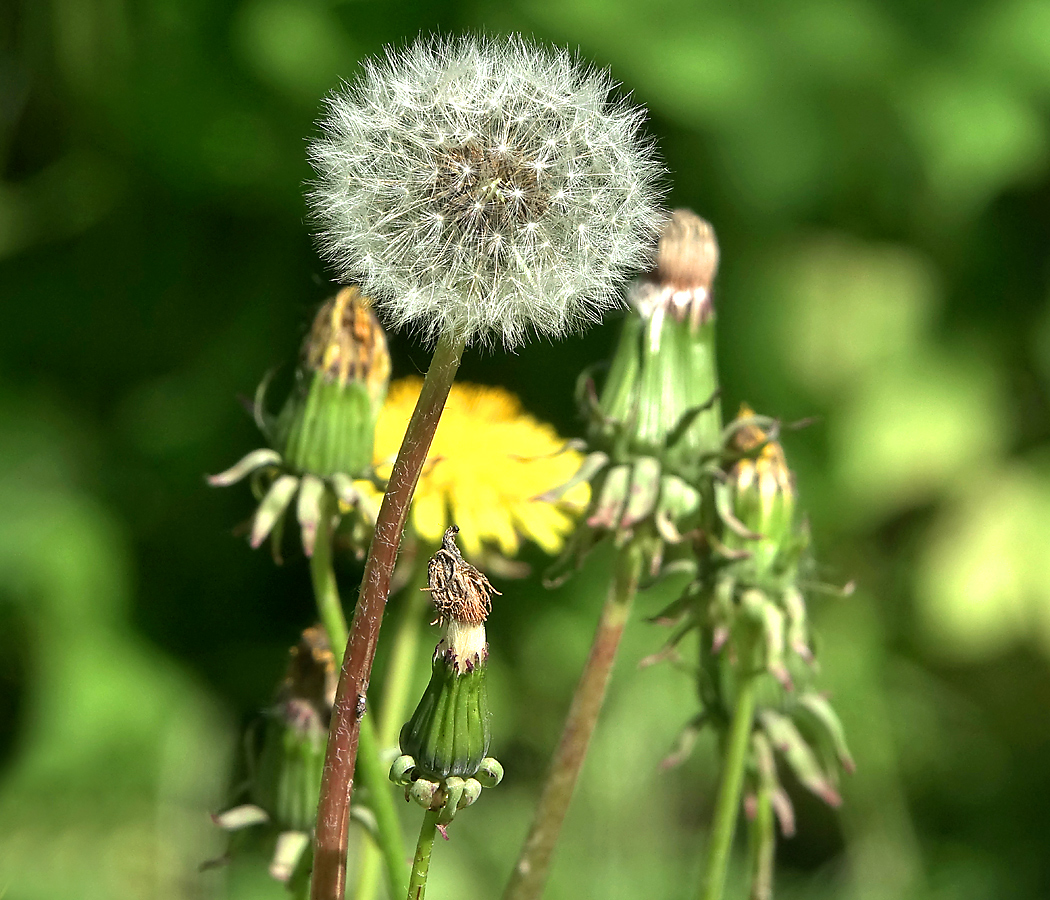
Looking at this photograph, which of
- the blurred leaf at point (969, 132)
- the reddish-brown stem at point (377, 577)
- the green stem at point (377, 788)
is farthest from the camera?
the blurred leaf at point (969, 132)

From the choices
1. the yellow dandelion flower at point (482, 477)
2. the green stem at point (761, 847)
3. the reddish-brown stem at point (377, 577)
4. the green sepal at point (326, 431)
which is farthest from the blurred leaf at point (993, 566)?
the reddish-brown stem at point (377, 577)

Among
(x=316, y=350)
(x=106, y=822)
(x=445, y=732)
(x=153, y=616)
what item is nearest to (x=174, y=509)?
(x=153, y=616)

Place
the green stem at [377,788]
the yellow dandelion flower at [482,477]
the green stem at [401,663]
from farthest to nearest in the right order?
1. the yellow dandelion flower at [482,477]
2. the green stem at [401,663]
3. the green stem at [377,788]

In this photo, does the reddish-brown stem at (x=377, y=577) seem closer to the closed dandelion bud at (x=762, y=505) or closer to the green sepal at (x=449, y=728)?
the green sepal at (x=449, y=728)

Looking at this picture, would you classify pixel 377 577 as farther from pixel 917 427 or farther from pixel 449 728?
pixel 917 427

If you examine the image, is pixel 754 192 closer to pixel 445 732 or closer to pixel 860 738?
pixel 860 738
